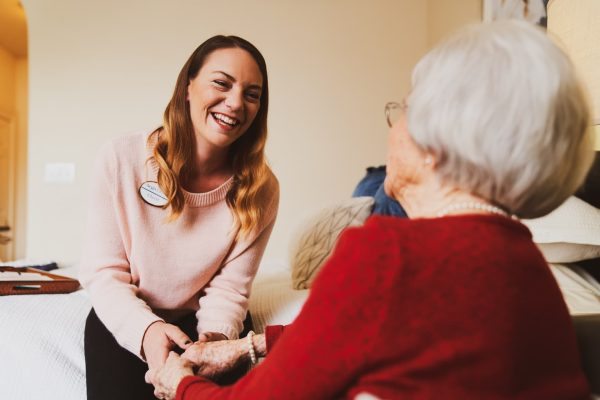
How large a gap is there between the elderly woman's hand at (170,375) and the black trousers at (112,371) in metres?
0.10

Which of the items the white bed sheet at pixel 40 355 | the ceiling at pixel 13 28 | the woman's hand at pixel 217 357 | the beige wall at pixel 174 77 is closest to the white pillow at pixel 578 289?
the woman's hand at pixel 217 357

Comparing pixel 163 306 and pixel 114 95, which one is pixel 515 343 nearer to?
pixel 163 306

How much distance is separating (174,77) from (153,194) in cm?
177

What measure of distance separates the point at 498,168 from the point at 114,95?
259 cm

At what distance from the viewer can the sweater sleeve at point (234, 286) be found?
1065mm

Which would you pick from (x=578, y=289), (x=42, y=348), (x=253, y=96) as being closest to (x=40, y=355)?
(x=42, y=348)

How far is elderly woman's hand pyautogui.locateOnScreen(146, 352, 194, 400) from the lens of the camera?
0.77m

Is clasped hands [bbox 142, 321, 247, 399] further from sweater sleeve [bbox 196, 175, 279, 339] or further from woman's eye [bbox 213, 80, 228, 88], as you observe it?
woman's eye [bbox 213, 80, 228, 88]

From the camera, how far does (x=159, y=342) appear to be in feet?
3.01

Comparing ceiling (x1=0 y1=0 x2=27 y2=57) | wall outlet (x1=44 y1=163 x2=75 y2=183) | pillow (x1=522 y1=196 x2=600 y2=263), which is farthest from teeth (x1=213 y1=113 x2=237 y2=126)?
ceiling (x1=0 y1=0 x2=27 y2=57)

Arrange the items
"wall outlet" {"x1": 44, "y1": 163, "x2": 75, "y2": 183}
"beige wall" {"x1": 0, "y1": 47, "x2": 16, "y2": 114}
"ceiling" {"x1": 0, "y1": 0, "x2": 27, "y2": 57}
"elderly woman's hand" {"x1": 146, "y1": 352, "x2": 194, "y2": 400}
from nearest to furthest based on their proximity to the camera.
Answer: "elderly woman's hand" {"x1": 146, "y1": 352, "x2": 194, "y2": 400}
"wall outlet" {"x1": 44, "y1": 163, "x2": 75, "y2": 183}
"ceiling" {"x1": 0, "y1": 0, "x2": 27, "y2": 57}
"beige wall" {"x1": 0, "y1": 47, "x2": 16, "y2": 114}

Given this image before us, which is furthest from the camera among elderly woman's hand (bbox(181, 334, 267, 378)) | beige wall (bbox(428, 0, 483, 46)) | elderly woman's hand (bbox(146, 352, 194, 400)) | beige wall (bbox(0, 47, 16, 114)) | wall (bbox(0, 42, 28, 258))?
wall (bbox(0, 42, 28, 258))

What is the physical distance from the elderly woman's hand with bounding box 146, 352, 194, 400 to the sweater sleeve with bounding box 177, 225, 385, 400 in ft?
1.12

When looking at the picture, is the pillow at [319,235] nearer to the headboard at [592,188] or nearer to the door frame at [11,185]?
the headboard at [592,188]
